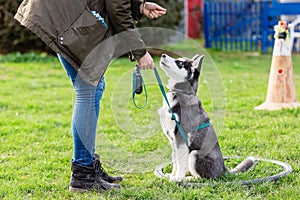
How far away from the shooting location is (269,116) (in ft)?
20.1

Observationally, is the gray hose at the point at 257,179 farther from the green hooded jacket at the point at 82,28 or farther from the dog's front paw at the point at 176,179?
the green hooded jacket at the point at 82,28

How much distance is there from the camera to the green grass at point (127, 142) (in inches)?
146

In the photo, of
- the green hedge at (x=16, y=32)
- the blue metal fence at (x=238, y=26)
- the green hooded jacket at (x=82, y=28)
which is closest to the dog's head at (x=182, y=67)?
the green hooded jacket at (x=82, y=28)

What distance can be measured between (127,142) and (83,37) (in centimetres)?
193

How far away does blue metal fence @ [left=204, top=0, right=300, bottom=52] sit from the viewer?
1339cm

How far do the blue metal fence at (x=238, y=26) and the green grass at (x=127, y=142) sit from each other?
233 inches

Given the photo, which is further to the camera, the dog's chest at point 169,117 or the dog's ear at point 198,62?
the dog's chest at point 169,117

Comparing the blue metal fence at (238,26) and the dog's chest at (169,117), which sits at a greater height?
the dog's chest at (169,117)

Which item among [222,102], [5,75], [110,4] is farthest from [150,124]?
[5,75]

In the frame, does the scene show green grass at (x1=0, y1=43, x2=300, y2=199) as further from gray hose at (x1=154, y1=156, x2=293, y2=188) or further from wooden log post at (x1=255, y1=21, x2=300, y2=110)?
wooden log post at (x1=255, y1=21, x2=300, y2=110)

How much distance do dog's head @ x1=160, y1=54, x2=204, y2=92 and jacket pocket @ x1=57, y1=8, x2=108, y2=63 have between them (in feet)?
1.87

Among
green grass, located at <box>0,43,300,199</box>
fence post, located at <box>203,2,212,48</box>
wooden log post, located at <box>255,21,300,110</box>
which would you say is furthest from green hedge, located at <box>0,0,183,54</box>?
wooden log post, located at <box>255,21,300,110</box>

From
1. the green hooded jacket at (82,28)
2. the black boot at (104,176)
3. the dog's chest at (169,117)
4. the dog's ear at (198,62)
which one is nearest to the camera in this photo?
the green hooded jacket at (82,28)

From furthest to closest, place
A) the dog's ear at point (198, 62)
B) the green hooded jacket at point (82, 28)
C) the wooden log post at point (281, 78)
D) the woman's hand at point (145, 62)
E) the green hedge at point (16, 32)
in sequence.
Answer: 1. the green hedge at point (16, 32)
2. the wooden log post at point (281, 78)
3. the dog's ear at point (198, 62)
4. the woman's hand at point (145, 62)
5. the green hooded jacket at point (82, 28)
